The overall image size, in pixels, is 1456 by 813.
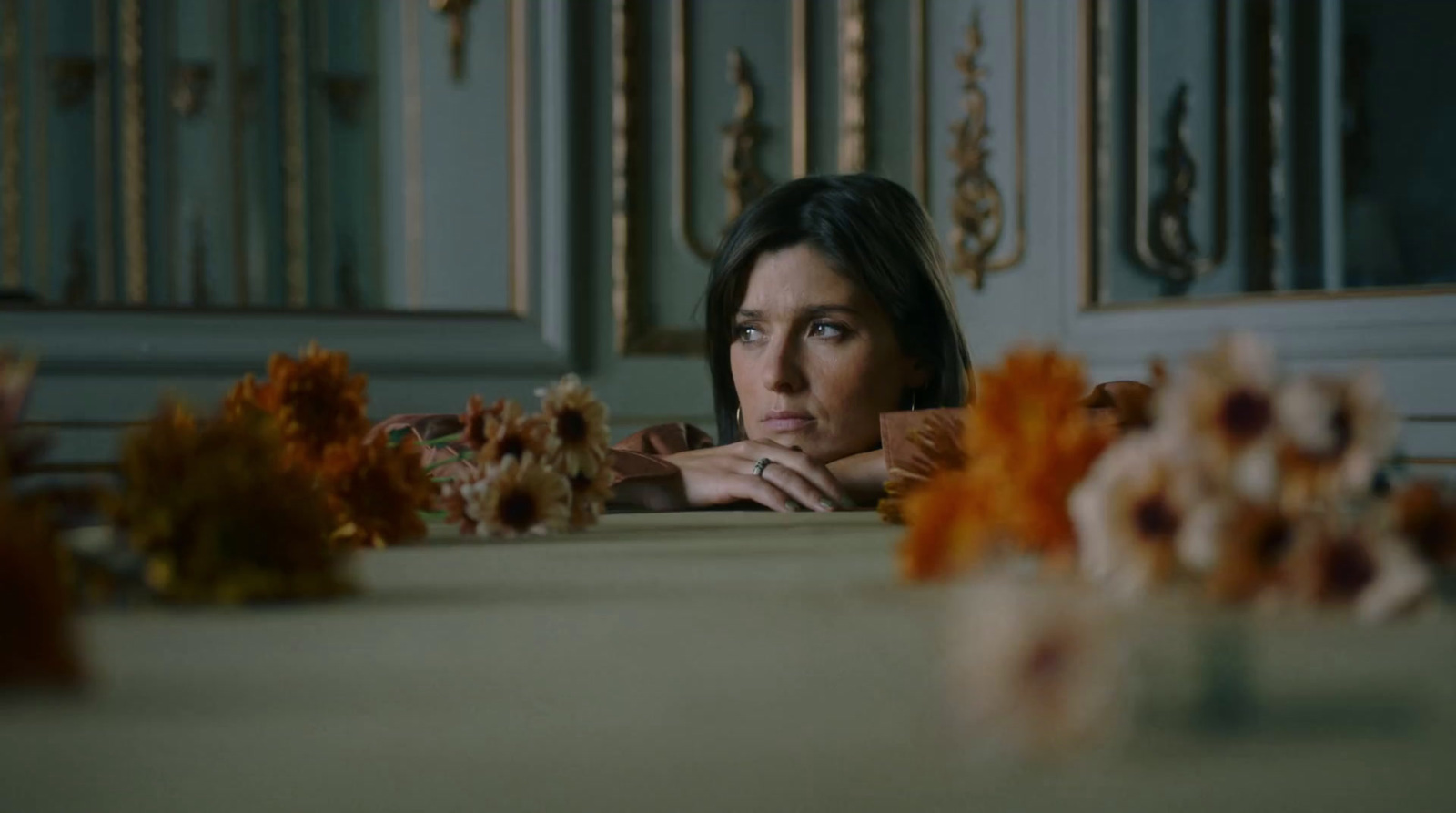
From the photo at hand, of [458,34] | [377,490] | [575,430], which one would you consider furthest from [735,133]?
[377,490]

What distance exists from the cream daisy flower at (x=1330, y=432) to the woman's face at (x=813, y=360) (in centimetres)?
110

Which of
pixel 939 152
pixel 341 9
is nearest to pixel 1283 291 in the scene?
pixel 939 152

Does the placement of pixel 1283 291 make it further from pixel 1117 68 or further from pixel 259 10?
pixel 259 10

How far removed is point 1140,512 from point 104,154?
1897mm

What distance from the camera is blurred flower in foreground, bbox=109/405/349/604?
32 cm

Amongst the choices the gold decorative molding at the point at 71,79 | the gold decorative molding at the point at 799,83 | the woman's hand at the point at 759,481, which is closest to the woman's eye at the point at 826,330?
the woman's hand at the point at 759,481

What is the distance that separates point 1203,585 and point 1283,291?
1.64 m

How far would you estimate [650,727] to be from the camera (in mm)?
243

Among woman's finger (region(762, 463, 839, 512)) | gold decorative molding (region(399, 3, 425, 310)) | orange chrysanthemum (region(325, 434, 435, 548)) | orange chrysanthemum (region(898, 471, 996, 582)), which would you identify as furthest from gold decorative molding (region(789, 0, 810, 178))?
orange chrysanthemum (region(898, 471, 996, 582))

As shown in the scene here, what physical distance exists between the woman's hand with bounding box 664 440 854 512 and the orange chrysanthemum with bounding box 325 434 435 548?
0.44 meters

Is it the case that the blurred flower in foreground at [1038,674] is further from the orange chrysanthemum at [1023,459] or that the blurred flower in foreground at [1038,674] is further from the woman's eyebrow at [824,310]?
the woman's eyebrow at [824,310]

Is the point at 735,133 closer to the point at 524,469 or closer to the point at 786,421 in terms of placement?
the point at 786,421

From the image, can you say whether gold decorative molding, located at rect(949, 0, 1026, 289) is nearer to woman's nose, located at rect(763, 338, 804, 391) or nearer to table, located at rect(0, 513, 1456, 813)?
woman's nose, located at rect(763, 338, 804, 391)

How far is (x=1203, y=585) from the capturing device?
1.15 feet
